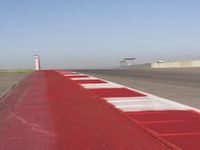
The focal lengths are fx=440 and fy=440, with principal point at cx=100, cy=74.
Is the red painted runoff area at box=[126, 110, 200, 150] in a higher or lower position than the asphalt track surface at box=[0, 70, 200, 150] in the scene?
lower

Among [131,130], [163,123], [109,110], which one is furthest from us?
[109,110]

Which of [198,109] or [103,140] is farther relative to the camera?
[198,109]

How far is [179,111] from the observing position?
10305mm

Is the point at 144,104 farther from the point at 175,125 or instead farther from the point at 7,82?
the point at 7,82

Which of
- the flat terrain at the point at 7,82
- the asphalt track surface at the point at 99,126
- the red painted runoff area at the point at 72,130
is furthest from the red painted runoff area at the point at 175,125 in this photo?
the flat terrain at the point at 7,82

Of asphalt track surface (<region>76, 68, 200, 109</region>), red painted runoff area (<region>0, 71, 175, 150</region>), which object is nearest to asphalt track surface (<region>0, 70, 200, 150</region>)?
red painted runoff area (<region>0, 71, 175, 150</region>)

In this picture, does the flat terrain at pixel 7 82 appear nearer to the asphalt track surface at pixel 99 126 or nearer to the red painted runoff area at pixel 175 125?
the asphalt track surface at pixel 99 126

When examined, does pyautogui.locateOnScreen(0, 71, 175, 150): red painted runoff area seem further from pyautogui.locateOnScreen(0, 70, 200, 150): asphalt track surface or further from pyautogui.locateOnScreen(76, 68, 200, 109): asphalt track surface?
pyautogui.locateOnScreen(76, 68, 200, 109): asphalt track surface

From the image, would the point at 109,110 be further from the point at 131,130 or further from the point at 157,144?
the point at 157,144

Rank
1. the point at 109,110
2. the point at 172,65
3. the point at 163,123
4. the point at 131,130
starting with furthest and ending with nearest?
the point at 172,65 → the point at 109,110 → the point at 163,123 → the point at 131,130

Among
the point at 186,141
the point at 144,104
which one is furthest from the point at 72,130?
the point at 144,104

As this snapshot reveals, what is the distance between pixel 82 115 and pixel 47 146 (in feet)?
11.2

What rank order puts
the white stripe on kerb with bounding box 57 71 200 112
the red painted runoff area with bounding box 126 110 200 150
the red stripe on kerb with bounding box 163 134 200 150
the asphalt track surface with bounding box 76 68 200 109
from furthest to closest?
the asphalt track surface with bounding box 76 68 200 109, the white stripe on kerb with bounding box 57 71 200 112, the red painted runoff area with bounding box 126 110 200 150, the red stripe on kerb with bounding box 163 134 200 150

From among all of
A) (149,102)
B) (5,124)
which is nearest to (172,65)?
(149,102)
